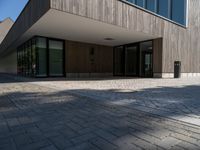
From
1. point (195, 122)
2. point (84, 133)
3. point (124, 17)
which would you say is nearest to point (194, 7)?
point (124, 17)

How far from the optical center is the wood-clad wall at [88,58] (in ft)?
39.5

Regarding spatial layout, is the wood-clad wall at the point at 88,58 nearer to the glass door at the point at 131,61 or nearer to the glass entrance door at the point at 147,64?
the glass door at the point at 131,61

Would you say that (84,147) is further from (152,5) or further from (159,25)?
(152,5)

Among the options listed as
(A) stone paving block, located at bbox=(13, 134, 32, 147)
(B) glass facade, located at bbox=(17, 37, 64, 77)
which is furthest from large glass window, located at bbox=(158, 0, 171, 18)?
(A) stone paving block, located at bbox=(13, 134, 32, 147)

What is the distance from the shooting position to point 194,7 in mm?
13625

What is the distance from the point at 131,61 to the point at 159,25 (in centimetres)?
377

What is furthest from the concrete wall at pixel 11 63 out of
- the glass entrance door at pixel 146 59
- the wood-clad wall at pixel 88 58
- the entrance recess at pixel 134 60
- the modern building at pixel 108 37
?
the glass entrance door at pixel 146 59

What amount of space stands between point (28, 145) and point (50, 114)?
1038 millimetres

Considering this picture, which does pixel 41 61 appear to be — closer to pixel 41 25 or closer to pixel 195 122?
pixel 41 25

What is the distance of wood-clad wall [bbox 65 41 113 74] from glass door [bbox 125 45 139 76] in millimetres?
1628

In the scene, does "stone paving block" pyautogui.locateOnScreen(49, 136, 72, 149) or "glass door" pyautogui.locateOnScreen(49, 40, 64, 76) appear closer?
"stone paving block" pyautogui.locateOnScreen(49, 136, 72, 149)

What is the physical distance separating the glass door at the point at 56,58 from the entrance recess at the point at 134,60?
515 cm

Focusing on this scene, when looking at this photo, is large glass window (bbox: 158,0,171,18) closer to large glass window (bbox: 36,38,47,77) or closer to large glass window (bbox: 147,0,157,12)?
large glass window (bbox: 147,0,157,12)

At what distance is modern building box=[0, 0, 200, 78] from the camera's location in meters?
7.42
